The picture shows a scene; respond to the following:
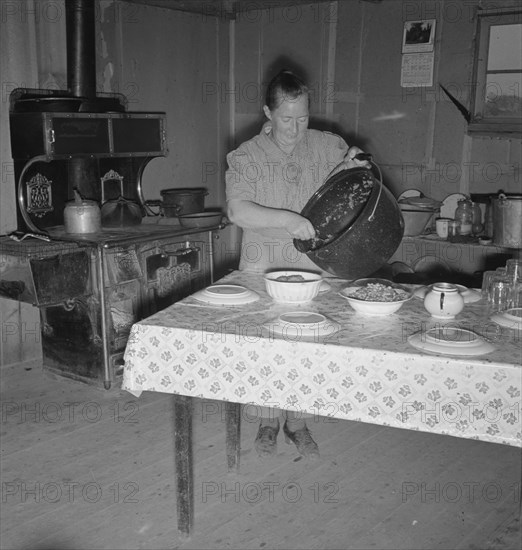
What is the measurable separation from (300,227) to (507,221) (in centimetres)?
211

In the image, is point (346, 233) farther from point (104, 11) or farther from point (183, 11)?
point (183, 11)

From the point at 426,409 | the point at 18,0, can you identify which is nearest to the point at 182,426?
the point at 426,409

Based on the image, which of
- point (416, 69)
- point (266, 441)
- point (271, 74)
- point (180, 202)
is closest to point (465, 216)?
point (416, 69)

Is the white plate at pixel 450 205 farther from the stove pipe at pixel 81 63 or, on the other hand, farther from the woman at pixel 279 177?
the stove pipe at pixel 81 63

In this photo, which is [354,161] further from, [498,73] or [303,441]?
[498,73]

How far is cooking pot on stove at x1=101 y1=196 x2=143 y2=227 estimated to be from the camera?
394cm

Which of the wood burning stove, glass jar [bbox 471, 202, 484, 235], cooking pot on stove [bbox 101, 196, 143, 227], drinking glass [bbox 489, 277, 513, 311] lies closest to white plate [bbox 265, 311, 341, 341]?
drinking glass [bbox 489, 277, 513, 311]

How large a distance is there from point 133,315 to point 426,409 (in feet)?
7.29

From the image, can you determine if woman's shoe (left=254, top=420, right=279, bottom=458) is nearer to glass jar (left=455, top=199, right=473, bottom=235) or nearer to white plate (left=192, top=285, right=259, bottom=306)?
white plate (left=192, top=285, right=259, bottom=306)

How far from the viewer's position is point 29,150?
12.2ft

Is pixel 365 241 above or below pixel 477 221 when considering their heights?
above

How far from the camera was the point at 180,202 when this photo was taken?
4512mm

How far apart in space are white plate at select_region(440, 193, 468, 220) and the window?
449mm

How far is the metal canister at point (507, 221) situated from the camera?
397 cm
